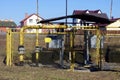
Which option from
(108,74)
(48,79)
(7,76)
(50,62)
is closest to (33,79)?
(48,79)

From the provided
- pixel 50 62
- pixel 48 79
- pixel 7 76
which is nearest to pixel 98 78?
pixel 48 79

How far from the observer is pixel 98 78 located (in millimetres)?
15211

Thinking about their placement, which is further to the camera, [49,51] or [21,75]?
[49,51]

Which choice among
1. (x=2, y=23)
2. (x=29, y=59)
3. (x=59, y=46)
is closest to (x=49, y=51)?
(x=29, y=59)

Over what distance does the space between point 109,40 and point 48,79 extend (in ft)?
56.9

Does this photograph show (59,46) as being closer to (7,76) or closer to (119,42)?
(7,76)

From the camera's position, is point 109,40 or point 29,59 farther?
point 109,40

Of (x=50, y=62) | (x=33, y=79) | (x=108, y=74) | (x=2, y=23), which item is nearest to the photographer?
(x=33, y=79)

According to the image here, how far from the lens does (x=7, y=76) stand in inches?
599

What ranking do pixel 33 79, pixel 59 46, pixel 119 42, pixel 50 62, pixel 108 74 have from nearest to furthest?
pixel 33 79
pixel 108 74
pixel 59 46
pixel 50 62
pixel 119 42

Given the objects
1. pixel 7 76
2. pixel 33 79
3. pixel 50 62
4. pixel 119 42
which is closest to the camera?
pixel 33 79

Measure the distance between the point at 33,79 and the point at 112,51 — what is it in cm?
1045

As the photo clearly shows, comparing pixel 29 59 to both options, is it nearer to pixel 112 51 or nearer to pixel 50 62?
pixel 50 62

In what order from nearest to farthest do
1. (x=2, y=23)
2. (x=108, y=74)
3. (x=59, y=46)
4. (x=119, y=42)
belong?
(x=108, y=74) → (x=59, y=46) → (x=119, y=42) → (x=2, y=23)
